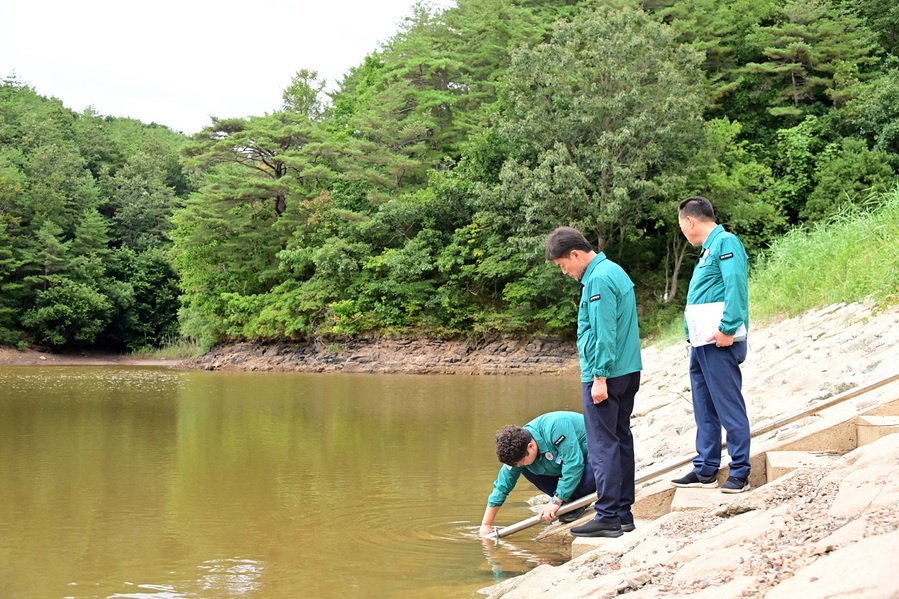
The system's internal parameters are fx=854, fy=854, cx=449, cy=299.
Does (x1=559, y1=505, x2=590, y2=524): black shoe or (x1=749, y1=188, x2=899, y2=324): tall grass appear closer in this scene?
(x1=559, y1=505, x2=590, y2=524): black shoe

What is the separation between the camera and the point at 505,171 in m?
22.7

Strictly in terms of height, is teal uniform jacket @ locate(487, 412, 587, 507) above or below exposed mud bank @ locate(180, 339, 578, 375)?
above

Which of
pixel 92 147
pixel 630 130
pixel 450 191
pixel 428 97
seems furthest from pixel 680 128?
pixel 92 147

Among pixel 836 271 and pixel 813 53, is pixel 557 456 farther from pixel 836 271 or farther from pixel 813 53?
pixel 813 53

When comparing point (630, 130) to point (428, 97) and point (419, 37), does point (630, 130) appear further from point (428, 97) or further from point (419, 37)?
point (419, 37)

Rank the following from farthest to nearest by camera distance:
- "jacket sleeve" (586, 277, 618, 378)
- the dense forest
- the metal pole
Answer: the dense forest < the metal pole < "jacket sleeve" (586, 277, 618, 378)

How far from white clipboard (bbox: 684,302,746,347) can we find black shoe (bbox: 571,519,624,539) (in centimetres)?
96

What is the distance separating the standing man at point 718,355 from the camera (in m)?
3.86

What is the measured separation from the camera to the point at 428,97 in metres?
29.3

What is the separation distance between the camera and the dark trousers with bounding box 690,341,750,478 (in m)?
3.84

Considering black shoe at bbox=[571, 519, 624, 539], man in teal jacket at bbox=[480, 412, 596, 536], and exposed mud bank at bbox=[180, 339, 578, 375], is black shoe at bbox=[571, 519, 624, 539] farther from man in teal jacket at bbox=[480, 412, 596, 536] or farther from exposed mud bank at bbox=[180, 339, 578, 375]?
exposed mud bank at bbox=[180, 339, 578, 375]

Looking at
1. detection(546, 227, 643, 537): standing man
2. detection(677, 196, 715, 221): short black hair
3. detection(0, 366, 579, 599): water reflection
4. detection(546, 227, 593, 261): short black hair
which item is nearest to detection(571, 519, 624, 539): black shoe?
→ detection(546, 227, 643, 537): standing man

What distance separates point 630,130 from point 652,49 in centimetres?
246

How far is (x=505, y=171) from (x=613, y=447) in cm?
1920
